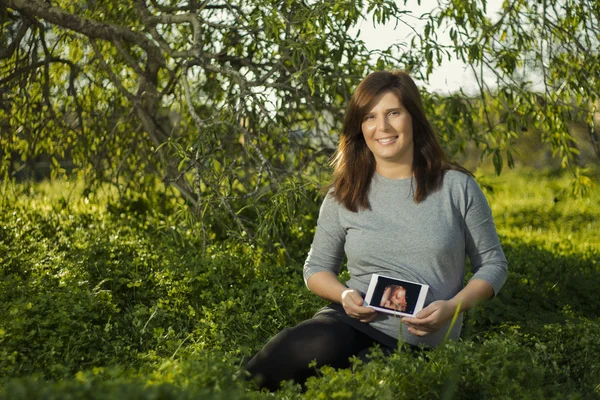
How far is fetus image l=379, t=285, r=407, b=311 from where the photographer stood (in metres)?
2.75

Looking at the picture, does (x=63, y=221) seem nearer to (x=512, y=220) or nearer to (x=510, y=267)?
(x=510, y=267)

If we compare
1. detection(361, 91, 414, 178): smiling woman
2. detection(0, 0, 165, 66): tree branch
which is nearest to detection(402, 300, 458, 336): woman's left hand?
detection(361, 91, 414, 178): smiling woman

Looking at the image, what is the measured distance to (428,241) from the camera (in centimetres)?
284

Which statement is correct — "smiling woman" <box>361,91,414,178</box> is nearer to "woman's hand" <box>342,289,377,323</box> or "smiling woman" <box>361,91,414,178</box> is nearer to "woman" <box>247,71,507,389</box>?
"woman" <box>247,71,507,389</box>

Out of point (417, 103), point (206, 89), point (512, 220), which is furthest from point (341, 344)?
point (512, 220)

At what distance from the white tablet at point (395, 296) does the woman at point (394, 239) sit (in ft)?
0.12

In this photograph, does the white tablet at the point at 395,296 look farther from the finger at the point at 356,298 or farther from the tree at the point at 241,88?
the tree at the point at 241,88

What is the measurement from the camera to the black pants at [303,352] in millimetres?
2822

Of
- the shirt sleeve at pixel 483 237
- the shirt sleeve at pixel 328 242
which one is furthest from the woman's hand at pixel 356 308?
the shirt sleeve at pixel 483 237

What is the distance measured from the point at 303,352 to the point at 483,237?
86cm

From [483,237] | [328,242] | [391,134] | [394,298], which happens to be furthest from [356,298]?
[391,134]

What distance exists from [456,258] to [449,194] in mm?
260

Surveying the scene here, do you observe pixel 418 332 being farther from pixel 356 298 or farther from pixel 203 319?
pixel 203 319

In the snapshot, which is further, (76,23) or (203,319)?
(76,23)
